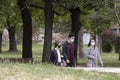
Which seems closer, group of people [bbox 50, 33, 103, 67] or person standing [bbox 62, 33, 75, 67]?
group of people [bbox 50, 33, 103, 67]

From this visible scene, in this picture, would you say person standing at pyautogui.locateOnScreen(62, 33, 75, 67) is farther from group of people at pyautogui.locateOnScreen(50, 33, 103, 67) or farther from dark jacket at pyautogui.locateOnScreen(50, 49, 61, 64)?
dark jacket at pyautogui.locateOnScreen(50, 49, 61, 64)

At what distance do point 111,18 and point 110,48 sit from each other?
26.2 metres

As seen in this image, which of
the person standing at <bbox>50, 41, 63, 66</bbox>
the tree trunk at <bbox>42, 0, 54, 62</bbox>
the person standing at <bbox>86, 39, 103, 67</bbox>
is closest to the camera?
the person standing at <bbox>50, 41, 63, 66</bbox>

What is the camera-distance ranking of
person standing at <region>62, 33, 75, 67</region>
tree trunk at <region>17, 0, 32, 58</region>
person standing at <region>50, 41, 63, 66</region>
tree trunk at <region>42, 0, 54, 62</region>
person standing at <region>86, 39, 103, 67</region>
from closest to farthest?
person standing at <region>50, 41, 63, 66</region>, person standing at <region>62, 33, 75, 67</region>, person standing at <region>86, 39, 103, 67</region>, tree trunk at <region>42, 0, 54, 62</region>, tree trunk at <region>17, 0, 32, 58</region>

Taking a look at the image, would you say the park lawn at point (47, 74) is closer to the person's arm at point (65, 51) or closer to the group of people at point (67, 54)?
the group of people at point (67, 54)

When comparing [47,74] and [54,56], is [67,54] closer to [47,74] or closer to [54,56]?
[54,56]

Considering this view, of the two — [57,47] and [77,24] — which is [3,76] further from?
[77,24]

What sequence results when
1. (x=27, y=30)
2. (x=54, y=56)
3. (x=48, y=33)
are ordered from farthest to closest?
(x=27, y=30) < (x=48, y=33) < (x=54, y=56)

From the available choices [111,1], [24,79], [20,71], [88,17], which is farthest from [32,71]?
[88,17]

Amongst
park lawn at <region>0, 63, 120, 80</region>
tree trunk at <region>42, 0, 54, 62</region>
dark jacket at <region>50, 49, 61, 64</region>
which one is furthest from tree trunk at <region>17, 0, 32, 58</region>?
park lawn at <region>0, 63, 120, 80</region>

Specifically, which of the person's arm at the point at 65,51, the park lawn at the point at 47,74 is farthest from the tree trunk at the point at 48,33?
the park lawn at the point at 47,74

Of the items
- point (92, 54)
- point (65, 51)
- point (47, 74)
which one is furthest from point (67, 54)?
point (47, 74)

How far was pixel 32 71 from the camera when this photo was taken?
1055cm

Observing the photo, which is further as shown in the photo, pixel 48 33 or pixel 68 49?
pixel 48 33
